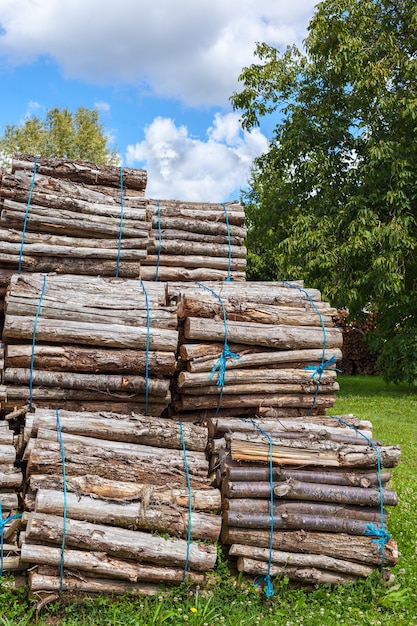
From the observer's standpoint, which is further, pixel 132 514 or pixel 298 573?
pixel 298 573

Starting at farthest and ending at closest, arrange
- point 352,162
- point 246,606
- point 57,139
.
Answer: point 57,139, point 352,162, point 246,606

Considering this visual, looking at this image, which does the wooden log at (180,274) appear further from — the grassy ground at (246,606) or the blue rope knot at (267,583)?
the blue rope knot at (267,583)

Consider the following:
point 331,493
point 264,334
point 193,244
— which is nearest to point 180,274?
point 193,244

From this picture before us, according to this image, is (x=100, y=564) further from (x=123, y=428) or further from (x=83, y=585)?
(x=123, y=428)

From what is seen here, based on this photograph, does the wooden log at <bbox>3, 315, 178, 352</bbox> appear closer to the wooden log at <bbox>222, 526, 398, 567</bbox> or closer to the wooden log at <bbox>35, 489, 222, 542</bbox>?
the wooden log at <bbox>35, 489, 222, 542</bbox>

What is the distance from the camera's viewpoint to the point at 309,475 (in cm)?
616

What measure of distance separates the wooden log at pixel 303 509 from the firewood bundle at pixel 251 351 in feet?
4.15

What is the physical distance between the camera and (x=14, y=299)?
6.76 m

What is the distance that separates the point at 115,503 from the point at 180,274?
3.45 meters

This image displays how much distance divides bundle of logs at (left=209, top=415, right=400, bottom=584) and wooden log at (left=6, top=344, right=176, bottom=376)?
992mm

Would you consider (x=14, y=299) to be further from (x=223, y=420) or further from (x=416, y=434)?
(x=416, y=434)

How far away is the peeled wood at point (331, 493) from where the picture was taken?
6055mm

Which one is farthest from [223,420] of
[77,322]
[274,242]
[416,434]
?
[274,242]

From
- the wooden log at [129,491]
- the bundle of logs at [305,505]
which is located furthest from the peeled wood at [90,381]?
the wooden log at [129,491]
